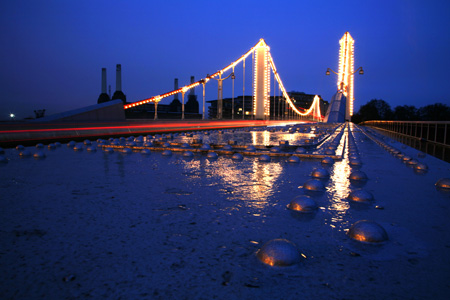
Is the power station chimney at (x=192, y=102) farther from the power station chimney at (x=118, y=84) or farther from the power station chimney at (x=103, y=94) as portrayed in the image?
the power station chimney at (x=103, y=94)

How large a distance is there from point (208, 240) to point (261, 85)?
30.9 metres

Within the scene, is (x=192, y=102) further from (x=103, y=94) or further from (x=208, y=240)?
(x=208, y=240)

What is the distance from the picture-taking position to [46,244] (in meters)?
1.35

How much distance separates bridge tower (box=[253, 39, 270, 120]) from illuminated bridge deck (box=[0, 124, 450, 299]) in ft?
93.1

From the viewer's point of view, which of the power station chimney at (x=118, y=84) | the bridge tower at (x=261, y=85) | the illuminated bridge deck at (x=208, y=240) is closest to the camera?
the illuminated bridge deck at (x=208, y=240)

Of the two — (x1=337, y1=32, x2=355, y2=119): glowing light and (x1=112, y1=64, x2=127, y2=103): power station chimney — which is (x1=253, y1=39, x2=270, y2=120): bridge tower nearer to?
(x1=337, y1=32, x2=355, y2=119): glowing light

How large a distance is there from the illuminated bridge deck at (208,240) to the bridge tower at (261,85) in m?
28.4

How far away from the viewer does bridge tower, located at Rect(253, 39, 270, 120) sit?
30.9 m

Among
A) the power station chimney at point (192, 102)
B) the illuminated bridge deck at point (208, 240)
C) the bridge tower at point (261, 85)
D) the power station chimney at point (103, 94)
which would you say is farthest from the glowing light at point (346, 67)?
the power station chimney at point (103, 94)

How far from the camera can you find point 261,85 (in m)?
31.5

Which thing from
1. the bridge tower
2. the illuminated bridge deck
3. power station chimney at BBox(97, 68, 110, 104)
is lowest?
the illuminated bridge deck

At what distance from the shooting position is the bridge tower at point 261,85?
30.9 metres

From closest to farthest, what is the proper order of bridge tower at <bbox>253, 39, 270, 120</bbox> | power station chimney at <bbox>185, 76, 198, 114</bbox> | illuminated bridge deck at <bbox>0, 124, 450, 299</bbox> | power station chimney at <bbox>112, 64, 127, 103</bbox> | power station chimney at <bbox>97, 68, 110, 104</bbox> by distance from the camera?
illuminated bridge deck at <bbox>0, 124, 450, 299</bbox> < bridge tower at <bbox>253, 39, 270, 120</bbox> < power station chimney at <bbox>112, 64, 127, 103</bbox> < power station chimney at <bbox>97, 68, 110, 104</bbox> < power station chimney at <bbox>185, 76, 198, 114</bbox>

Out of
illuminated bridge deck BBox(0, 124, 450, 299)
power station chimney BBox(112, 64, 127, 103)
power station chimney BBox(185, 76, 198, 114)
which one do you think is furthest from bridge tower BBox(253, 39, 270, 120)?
power station chimney BBox(185, 76, 198, 114)
